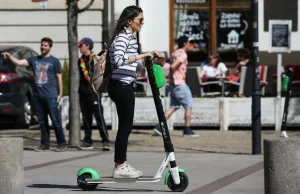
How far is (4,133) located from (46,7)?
6592 mm

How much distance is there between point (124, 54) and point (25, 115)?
9737 millimetres

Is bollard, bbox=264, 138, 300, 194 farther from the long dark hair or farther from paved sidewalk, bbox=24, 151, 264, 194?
the long dark hair

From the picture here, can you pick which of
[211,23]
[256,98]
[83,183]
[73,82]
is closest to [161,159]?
[256,98]

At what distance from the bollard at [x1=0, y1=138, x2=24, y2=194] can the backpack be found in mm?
1467

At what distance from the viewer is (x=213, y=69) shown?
22.1 meters

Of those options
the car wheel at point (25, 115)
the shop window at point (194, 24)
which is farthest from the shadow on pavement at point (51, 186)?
the shop window at point (194, 24)

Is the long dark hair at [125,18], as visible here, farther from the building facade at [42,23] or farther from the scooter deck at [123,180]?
the building facade at [42,23]

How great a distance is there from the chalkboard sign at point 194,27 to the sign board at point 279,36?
7696 mm

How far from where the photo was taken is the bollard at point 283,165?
329 inches

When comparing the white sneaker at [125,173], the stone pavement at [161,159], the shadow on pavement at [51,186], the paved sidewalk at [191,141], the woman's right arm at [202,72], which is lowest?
the paved sidewalk at [191,141]

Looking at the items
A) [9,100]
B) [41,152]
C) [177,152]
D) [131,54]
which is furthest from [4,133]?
[131,54]

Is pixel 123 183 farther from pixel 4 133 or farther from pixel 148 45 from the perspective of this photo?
pixel 148 45

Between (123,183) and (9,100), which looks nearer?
(123,183)

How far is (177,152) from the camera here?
14.5m
